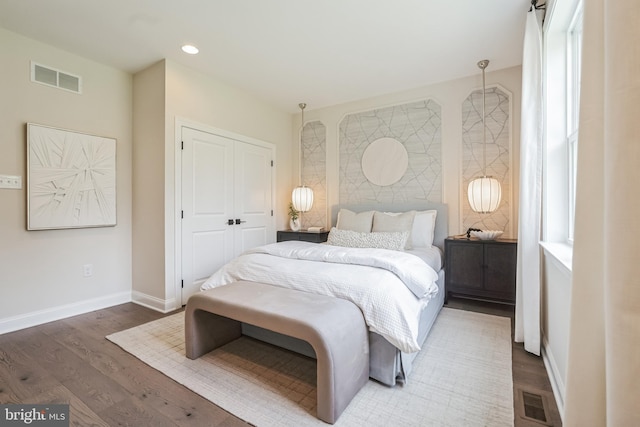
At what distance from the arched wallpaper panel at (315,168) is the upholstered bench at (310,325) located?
2.49 metres

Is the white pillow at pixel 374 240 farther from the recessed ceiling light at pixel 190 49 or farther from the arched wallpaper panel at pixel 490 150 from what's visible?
the recessed ceiling light at pixel 190 49

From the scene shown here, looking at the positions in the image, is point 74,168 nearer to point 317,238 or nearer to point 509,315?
point 317,238

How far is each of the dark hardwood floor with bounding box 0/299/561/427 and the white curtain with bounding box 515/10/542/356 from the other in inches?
12.0

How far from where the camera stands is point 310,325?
1513 mm

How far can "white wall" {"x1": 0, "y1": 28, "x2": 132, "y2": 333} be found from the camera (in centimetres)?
258

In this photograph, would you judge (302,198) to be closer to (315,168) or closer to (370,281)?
(315,168)

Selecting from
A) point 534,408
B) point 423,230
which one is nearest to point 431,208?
point 423,230

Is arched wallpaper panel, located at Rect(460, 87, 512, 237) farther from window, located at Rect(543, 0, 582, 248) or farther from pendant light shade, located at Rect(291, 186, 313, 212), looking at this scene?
pendant light shade, located at Rect(291, 186, 313, 212)

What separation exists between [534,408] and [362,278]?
1135 millimetres

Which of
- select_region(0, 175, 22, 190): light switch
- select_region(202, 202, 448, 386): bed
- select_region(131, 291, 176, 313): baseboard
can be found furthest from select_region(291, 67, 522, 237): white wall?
select_region(0, 175, 22, 190): light switch

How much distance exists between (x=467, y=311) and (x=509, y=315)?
0.38 metres

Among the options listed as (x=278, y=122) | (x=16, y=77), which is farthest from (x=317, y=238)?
(x=16, y=77)

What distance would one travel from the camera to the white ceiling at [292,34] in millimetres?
2301

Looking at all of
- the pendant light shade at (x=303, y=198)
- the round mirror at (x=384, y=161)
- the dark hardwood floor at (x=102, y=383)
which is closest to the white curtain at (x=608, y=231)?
the dark hardwood floor at (x=102, y=383)
